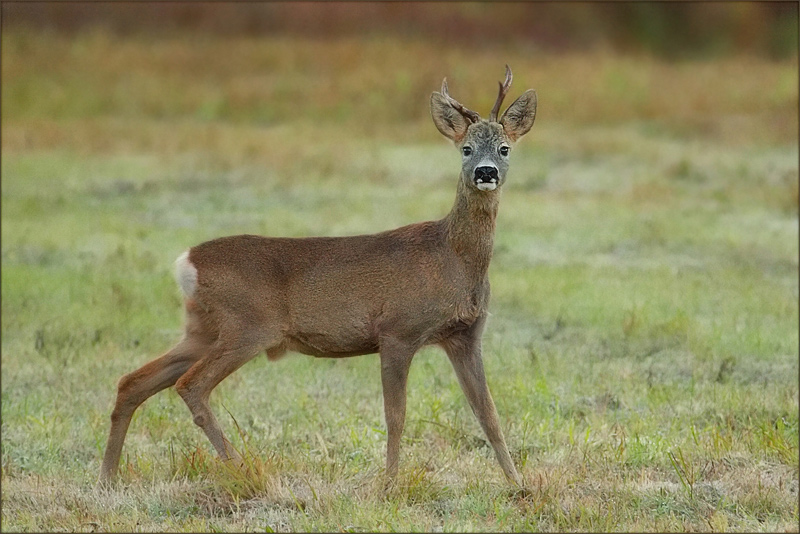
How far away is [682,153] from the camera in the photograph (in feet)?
61.6

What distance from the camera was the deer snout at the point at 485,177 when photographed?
602 centimetres

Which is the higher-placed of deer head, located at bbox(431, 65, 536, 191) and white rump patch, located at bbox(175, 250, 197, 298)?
deer head, located at bbox(431, 65, 536, 191)

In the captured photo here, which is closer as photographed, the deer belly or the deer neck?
the deer belly

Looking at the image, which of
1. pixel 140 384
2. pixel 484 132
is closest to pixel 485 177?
pixel 484 132

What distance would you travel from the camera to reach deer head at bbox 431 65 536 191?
607 centimetres

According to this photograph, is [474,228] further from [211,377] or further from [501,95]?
[211,377]

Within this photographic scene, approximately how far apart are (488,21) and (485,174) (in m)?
23.3

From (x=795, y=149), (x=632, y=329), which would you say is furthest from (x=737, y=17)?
(x=632, y=329)

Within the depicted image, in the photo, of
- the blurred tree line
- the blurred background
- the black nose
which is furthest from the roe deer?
the blurred tree line

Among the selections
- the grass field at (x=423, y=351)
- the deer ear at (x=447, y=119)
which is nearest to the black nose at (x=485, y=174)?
the deer ear at (x=447, y=119)

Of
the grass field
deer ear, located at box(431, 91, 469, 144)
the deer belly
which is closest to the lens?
the grass field

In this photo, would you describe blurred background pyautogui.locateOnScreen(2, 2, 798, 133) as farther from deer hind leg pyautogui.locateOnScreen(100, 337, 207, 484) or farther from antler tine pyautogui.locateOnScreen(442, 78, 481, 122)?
deer hind leg pyautogui.locateOnScreen(100, 337, 207, 484)

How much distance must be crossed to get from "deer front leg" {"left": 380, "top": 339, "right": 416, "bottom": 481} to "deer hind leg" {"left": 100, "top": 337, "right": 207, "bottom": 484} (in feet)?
3.02

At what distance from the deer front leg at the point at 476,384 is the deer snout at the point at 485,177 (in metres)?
0.69
